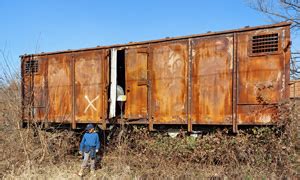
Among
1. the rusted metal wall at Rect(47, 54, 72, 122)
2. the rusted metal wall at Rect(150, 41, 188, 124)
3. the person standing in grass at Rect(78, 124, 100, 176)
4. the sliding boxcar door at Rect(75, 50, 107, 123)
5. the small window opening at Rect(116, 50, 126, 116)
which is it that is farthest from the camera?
the rusted metal wall at Rect(47, 54, 72, 122)

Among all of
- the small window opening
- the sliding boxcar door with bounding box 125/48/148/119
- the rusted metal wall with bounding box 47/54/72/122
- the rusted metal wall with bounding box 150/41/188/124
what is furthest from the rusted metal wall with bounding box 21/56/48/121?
the rusted metal wall with bounding box 150/41/188/124

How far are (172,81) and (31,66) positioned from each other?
5544mm

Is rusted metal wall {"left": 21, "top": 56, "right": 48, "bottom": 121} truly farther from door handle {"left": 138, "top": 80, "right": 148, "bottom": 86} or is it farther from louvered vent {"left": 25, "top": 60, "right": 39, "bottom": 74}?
door handle {"left": 138, "top": 80, "right": 148, "bottom": 86}

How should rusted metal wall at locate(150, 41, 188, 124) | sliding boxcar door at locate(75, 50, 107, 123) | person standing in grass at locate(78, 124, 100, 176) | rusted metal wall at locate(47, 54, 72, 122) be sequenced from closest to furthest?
rusted metal wall at locate(150, 41, 188, 124), person standing in grass at locate(78, 124, 100, 176), sliding boxcar door at locate(75, 50, 107, 123), rusted metal wall at locate(47, 54, 72, 122)

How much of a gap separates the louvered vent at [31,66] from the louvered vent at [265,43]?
7304mm

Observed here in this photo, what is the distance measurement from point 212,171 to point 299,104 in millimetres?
2490

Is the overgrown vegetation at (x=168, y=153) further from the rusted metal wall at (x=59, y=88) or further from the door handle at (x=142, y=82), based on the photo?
the door handle at (x=142, y=82)

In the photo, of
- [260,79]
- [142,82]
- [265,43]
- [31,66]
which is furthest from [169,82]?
[31,66]

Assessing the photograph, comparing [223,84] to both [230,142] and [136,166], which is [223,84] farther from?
[136,166]

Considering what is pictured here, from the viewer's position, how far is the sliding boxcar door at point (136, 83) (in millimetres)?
8438

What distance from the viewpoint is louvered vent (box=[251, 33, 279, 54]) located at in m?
6.86

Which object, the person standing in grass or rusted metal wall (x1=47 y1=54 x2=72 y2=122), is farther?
rusted metal wall (x1=47 y1=54 x2=72 y2=122)

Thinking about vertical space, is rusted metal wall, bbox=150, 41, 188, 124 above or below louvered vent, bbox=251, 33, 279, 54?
below

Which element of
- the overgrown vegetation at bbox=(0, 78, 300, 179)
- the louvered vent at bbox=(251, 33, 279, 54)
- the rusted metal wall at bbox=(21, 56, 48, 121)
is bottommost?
the overgrown vegetation at bbox=(0, 78, 300, 179)
